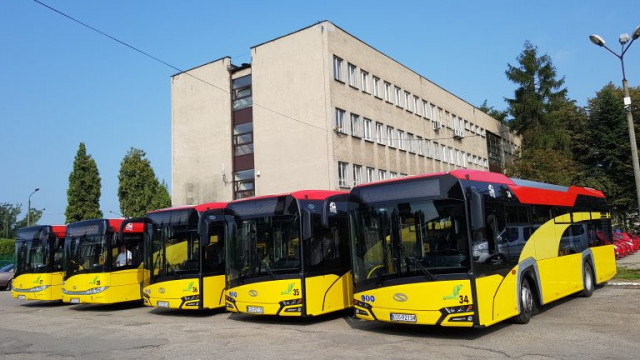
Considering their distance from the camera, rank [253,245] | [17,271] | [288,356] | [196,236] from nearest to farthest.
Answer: [288,356] → [253,245] → [196,236] → [17,271]

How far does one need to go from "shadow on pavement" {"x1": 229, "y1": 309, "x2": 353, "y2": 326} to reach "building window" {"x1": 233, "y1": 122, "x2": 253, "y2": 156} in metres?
21.3

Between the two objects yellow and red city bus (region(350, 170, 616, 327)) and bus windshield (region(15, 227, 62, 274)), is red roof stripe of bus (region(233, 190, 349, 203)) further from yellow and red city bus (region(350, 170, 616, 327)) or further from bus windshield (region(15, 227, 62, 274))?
bus windshield (region(15, 227, 62, 274))

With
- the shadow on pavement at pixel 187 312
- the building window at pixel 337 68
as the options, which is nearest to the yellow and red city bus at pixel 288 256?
the shadow on pavement at pixel 187 312

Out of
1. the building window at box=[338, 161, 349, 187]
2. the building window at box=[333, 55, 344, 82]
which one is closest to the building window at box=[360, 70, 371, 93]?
the building window at box=[333, 55, 344, 82]

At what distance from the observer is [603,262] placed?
49.2 feet

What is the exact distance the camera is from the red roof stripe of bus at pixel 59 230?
1791cm

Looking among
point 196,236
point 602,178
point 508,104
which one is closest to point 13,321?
point 196,236

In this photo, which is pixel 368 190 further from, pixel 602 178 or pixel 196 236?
pixel 602 178

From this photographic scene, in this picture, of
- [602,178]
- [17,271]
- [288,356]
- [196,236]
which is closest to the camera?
[288,356]

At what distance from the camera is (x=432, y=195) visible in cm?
892

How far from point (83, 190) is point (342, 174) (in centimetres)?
2433

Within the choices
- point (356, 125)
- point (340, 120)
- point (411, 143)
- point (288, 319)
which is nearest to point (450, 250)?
point (288, 319)

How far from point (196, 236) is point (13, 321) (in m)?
5.78

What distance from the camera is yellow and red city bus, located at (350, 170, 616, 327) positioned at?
851 centimetres
